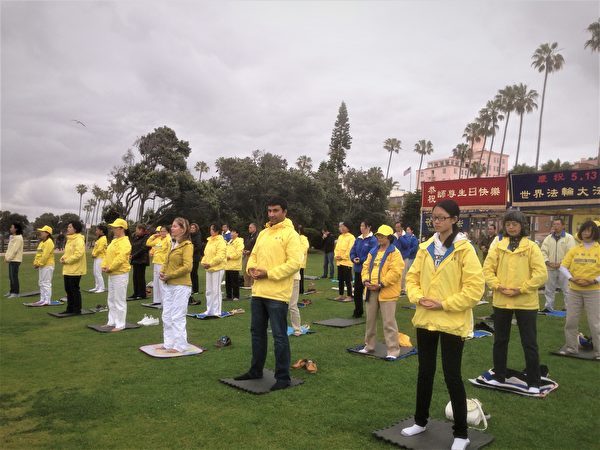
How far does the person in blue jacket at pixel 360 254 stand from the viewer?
1081 centimetres

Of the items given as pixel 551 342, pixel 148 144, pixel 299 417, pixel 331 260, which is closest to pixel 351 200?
pixel 148 144

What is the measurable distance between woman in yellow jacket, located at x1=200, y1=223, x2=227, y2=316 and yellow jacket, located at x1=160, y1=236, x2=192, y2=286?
2.82 meters

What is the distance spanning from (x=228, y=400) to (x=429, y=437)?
7.37 feet

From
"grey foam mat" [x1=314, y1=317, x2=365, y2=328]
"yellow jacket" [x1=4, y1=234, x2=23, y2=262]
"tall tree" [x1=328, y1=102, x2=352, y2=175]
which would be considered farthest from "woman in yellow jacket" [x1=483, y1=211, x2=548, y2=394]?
"tall tree" [x1=328, y1=102, x2=352, y2=175]

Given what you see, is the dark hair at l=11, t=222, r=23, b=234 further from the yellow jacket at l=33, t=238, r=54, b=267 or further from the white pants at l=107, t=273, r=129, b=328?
the white pants at l=107, t=273, r=129, b=328

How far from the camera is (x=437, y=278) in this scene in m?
4.22

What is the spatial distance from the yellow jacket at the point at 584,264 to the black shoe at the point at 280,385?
499 cm

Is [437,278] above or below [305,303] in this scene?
above

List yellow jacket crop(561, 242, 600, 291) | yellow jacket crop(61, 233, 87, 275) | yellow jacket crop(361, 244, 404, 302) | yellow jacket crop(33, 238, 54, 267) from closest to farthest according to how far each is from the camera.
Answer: yellow jacket crop(561, 242, 600, 291)
yellow jacket crop(361, 244, 404, 302)
yellow jacket crop(61, 233, 87, 275)
yellow jacket crop(33, 238, 54, 267)

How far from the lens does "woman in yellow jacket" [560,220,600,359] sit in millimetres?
7246

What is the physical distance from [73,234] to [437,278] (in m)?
9.26

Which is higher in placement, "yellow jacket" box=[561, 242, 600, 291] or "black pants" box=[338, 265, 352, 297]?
"yellow jacket" box=[561, 242, 600, 291]

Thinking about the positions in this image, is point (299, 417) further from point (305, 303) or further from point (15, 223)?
point (15, 223)

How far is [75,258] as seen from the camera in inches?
402
